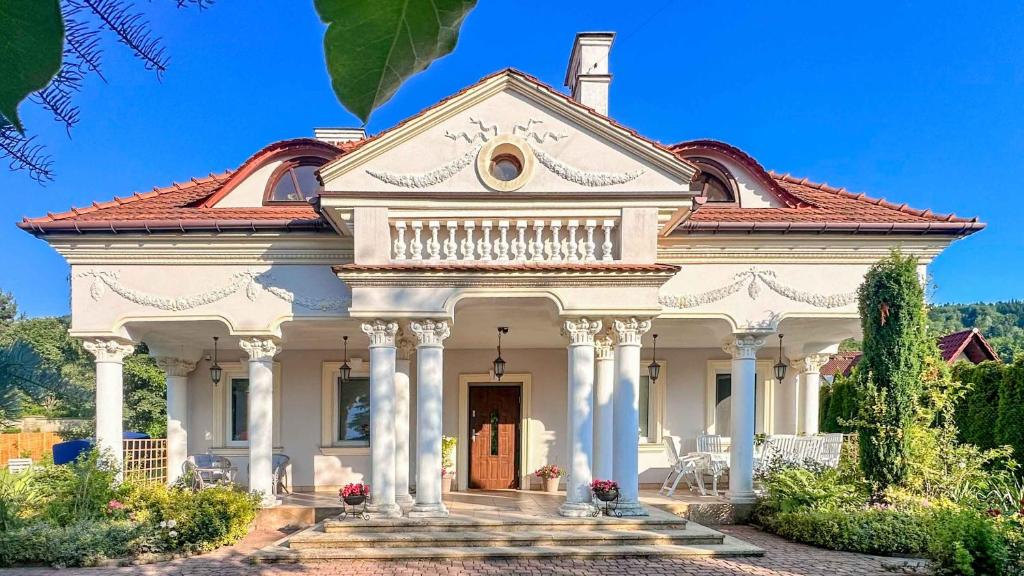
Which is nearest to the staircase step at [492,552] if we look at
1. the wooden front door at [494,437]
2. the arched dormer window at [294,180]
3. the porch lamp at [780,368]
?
the porch lamp at [780,368]

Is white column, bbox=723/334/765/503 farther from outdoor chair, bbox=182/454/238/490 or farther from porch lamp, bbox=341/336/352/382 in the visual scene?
outdoor chair, bbox=182/454/238/490

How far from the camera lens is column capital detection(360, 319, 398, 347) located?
8.81 m

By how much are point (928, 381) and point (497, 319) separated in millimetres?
6069

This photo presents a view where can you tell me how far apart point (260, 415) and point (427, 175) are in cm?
441

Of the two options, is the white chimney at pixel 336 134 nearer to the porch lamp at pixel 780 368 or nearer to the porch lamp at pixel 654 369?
the porch lamp at pixel 654 369

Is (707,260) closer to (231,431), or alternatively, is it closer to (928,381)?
(928,381)

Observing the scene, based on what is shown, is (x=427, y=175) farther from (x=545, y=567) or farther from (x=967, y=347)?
(x=967, y=347)

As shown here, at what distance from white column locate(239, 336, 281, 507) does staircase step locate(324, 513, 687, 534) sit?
1.79m

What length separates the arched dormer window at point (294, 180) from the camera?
34.4 ft

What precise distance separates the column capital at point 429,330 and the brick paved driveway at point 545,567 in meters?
2.76

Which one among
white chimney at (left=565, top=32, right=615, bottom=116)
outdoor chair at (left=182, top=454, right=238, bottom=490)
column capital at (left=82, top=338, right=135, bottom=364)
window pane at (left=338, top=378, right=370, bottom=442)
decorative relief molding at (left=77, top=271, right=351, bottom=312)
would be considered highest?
white chimney at (left=565, top=32, right=615, bottom=116)

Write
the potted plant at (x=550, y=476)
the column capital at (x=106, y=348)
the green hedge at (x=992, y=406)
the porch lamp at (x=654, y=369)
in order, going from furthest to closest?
the potted plant at (x=550, y=476) < the porch lamp at (x=654, y=369) < the green hedge at (x=992, y=406) < the column capital at (x=106, y=348)

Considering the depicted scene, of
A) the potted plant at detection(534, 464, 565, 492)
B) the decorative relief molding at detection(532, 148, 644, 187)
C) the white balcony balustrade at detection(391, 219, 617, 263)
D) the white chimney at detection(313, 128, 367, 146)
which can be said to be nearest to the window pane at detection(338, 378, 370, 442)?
the potted plant at detection(534, 464, 565, 492)

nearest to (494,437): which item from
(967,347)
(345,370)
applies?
(345,370)
